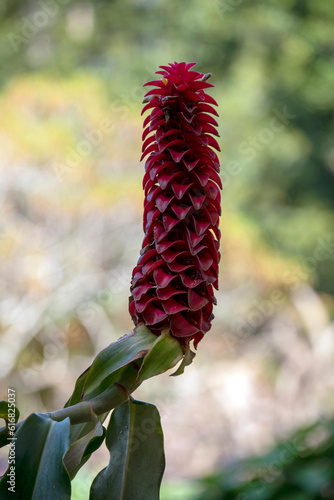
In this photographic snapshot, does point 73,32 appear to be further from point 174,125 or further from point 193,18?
point 174,125

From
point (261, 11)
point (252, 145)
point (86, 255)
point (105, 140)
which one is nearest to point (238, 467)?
point (86, 255)

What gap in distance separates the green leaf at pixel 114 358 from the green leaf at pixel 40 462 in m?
0.05

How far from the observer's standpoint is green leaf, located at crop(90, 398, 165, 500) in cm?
63

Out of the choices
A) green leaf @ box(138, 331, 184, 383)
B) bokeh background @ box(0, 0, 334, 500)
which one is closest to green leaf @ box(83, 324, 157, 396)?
green leaf @ box(138, 331, 184, 383)

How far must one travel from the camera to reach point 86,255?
4.86m

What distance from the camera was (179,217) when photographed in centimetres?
62

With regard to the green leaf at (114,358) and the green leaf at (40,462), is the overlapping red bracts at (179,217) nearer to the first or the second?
the green leaf at (114,358)

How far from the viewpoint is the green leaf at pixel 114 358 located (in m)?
0.60

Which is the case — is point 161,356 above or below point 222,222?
below

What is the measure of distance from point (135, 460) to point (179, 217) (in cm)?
25

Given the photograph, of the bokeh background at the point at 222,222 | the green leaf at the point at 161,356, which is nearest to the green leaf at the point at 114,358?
the green leaf at the point at 161,356

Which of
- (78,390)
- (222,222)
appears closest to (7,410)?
(78,390)

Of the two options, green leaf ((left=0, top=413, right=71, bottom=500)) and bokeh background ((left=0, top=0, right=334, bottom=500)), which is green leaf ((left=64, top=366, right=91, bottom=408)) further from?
bokeh background ((left=0, top=0, right=334, bottom=500))

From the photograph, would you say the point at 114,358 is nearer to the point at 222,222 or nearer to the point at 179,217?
the point at 179,217
